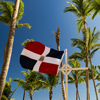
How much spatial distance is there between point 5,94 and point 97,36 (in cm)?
1746

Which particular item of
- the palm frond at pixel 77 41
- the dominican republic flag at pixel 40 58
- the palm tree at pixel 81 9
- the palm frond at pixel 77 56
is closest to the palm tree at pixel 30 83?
the palm frond at pixel 77 56

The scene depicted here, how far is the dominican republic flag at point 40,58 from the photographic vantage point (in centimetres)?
658

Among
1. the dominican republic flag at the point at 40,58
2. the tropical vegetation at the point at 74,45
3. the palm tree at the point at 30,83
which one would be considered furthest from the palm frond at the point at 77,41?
the dominican republic flag at the point at 40,58

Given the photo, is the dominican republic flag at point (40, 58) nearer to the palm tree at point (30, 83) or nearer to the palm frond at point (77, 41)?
the palm frond at point (77, 41)

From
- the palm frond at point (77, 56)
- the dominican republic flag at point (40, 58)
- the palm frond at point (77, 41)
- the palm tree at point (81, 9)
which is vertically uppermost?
the palm tree at point (81, 9)

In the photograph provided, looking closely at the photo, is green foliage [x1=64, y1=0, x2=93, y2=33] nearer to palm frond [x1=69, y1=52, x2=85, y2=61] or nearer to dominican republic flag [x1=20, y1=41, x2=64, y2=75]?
palm frond [x1=69, y1=52, x2=85, y2=61]

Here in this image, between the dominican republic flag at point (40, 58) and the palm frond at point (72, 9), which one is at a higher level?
the palm frond at point (72, 9)

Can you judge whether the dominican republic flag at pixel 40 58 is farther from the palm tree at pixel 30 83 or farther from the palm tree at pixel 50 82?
the palm tree at pixel 30 83

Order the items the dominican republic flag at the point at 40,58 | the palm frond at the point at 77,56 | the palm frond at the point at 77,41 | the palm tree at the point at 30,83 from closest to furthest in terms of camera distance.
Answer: the dominican republic flag at the point at 40,58 → the palm frond at the point at 77,41 → the palm frond at the point at 77,56 → the palm tree at the point at 30,83

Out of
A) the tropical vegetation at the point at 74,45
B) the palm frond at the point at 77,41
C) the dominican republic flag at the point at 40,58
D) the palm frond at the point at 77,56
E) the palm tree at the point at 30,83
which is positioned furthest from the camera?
the palm tree at the point at 30,83

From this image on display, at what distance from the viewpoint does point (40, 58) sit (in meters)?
6.79

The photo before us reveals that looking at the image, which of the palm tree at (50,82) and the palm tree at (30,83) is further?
the palm tree at (30,83)

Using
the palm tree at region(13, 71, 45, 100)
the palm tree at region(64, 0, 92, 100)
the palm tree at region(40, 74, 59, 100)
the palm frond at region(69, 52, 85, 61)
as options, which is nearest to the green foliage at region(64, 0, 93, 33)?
the palm tree at region(64, 0, 92, 100)

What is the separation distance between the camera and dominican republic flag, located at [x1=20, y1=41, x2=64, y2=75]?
21.6ft
